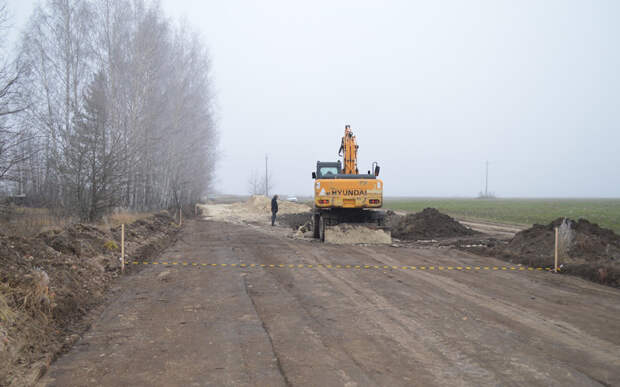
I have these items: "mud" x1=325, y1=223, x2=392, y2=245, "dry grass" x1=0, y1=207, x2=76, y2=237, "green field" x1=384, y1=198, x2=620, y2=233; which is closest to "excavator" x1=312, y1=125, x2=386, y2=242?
"mud" x1=325, y1=223, x2=392, y2=245

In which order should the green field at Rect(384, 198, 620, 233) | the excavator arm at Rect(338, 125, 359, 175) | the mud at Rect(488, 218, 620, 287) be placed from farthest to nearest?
1. the green field at Rect(384, 198, 620, 233)
2. the excavator arm at Rect(338, 125, 359, 175)
3. the mud at Rect(488, 218, 620, 287)

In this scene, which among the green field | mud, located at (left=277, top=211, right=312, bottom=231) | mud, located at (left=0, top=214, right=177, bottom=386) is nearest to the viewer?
mud, located at (left=0, top=214, right=177, bottom=386)

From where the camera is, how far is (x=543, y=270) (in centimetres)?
1067

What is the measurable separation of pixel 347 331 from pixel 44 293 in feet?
13.7

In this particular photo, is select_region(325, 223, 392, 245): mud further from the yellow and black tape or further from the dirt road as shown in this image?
the dirt road

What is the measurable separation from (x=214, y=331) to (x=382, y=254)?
8.11m

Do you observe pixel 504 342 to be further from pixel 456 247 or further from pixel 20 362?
pixel 456 247

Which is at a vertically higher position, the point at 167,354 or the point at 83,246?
the point at 83,246

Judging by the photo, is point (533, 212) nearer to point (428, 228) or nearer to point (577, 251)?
point (428, 228)

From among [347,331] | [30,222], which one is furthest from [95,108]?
[347,331]

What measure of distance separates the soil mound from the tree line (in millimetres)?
12197

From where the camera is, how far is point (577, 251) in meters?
11.1

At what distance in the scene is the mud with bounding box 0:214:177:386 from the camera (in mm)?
4316

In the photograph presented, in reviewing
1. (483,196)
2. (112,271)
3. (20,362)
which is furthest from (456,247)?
(483,196)
